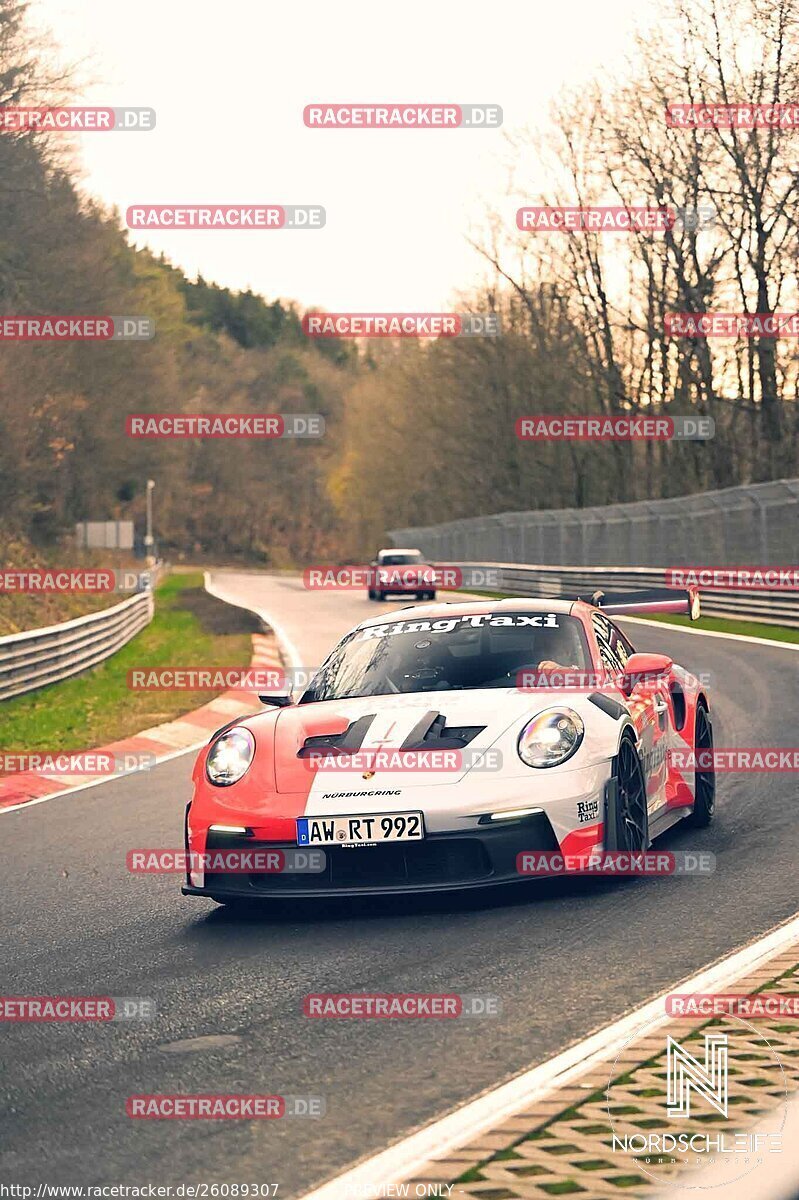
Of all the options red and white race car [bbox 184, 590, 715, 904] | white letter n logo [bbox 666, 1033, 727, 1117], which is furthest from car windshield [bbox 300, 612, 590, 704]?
white letter n logo [bbox 666, 1033, 727, 1117]

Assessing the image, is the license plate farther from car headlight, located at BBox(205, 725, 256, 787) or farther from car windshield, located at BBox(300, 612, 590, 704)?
car windshield, located at BBox(300, 612, 590, 704)

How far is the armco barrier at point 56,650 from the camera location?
18.8m

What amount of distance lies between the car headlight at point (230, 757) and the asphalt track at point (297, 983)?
613 millimetres

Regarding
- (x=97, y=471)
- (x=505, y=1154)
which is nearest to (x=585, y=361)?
(x=97, y=471)

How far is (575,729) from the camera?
722cm

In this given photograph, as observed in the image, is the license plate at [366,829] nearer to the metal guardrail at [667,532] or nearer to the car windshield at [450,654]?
the car windshield at [450,654]

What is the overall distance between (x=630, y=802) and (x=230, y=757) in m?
1.85

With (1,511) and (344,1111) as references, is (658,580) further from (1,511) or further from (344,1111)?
(344,1111)

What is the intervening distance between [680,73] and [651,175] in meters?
2.76

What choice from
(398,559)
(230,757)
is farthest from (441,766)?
(398,559)

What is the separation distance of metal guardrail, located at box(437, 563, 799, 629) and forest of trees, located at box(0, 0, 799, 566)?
7.36m

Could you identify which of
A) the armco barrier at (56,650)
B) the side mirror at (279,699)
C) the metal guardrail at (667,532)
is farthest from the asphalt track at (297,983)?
the metal guardrail at (667,532)

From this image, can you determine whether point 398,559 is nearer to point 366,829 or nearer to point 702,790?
point 702,790

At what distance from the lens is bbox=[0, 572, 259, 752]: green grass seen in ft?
53.9
